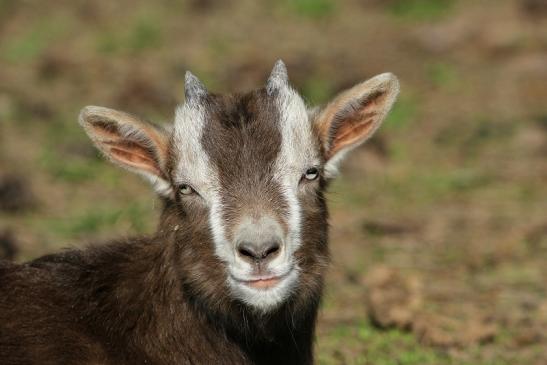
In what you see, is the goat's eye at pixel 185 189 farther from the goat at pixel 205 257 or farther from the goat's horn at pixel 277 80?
the goat's horn at pixel 277 80

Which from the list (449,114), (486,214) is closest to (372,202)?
(486,214)

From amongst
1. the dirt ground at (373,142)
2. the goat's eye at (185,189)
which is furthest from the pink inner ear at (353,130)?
the goat's eye at (185,189)

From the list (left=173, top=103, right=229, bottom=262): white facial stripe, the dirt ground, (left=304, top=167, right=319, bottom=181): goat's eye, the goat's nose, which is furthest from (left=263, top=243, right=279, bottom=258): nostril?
the dirt ground

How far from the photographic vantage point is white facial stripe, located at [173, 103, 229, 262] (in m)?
6.36

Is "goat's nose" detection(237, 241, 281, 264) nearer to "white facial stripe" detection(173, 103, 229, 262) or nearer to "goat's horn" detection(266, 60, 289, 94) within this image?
"white facial stripe" detection(173, 103, 229, 262)

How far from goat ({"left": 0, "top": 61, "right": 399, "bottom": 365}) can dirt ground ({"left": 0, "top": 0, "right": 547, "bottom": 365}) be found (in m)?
0.67

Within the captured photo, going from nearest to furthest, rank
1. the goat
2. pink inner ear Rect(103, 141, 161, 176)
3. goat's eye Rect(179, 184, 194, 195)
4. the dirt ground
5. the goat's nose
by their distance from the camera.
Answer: the goat's nose < the goat < goat's eye Rect(179, 184, 194, 195) < pink inner ear Rect(103, 141, 161, 176) < the dirt ground

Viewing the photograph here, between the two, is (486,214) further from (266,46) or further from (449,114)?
(266,46)

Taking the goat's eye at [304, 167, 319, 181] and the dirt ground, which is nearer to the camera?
the goat's eye at [304, 167, 319, 181]

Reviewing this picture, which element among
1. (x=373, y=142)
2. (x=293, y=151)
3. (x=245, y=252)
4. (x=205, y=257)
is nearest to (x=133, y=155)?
(x=205, y=257)

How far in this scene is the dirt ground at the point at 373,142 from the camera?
367 inches

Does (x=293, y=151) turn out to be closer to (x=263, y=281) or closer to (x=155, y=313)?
(x=263, y=281)

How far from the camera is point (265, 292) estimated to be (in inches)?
239

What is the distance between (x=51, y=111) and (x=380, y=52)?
522cm
